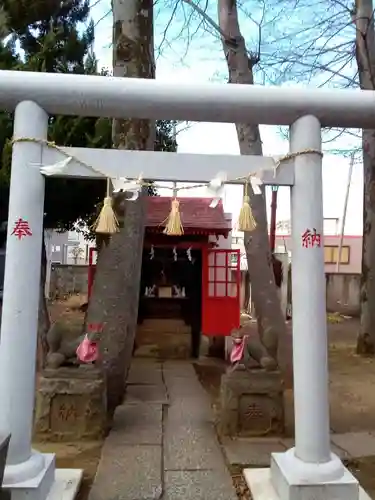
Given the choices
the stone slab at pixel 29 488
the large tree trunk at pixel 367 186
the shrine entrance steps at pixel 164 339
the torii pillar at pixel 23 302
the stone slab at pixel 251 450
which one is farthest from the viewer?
the shrine entrance steps at pixel 164 339

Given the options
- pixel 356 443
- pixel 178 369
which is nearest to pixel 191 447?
pixel 356 443

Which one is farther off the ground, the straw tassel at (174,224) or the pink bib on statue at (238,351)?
the straw tassel at (174,224)

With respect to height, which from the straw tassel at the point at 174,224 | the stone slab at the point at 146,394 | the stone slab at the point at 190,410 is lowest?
the stone slab at the point at 190,410

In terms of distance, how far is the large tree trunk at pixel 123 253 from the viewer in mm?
5789

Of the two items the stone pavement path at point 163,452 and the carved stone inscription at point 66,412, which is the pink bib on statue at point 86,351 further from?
the stone pavement path at point 163,452

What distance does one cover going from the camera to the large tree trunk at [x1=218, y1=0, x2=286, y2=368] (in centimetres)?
777

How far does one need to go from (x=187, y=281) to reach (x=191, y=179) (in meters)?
7.60

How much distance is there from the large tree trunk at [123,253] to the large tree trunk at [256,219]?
2.24 metres

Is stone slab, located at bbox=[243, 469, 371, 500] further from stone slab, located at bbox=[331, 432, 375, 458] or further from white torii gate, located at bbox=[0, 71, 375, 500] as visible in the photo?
stone slab, located at bbox=[331, 432, 375, 458]

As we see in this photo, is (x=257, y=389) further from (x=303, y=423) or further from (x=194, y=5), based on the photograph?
(x=194, y=5)

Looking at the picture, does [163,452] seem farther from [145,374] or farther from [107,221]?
[145,374]

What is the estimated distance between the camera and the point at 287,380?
760 cm

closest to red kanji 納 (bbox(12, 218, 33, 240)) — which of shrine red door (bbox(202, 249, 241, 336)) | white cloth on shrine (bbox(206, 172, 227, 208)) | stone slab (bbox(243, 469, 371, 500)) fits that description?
white cloth on shrine (bbox(206, 172, 227, 208))

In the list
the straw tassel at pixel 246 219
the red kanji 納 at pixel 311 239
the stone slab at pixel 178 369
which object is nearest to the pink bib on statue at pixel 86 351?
the straw tassel at pixel 246 219
